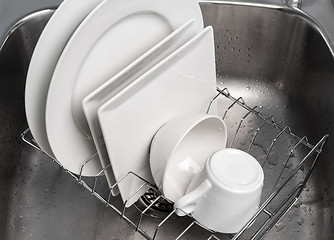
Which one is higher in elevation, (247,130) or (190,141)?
(190,141)

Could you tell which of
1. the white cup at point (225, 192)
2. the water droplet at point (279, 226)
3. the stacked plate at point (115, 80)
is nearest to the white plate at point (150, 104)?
the stacked plate at point (115, 80)

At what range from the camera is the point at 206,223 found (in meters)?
0.75

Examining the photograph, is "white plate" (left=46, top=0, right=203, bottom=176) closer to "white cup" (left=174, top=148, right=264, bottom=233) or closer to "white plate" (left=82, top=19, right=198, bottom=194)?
"white plate" (left=82, top=19, right=198, bottom=194)

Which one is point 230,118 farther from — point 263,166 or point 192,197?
point 192,197

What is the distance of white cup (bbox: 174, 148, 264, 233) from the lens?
0.70 m

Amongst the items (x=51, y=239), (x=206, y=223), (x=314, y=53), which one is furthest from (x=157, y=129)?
(x=314, y=53)

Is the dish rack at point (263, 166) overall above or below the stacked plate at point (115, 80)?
below

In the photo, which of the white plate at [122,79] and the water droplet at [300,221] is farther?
the water droplet at [300,221]

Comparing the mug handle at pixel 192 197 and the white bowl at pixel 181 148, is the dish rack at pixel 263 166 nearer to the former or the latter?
the white bowl at pixel 181 148

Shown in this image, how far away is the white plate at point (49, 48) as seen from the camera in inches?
26.7

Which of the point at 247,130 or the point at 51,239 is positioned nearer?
the point at 51,239

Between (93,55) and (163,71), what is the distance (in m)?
0.10

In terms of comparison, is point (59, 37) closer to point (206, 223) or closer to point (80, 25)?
point (80, 25)

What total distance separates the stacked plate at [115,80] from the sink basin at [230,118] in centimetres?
15
